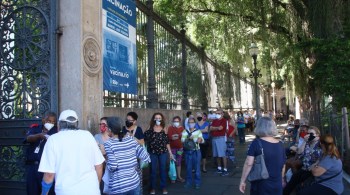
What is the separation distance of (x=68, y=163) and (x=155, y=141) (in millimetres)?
4325

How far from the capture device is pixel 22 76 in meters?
6.66

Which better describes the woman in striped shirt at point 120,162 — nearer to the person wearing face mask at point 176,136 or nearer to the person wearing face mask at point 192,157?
the person wearing face mask at point 192,157

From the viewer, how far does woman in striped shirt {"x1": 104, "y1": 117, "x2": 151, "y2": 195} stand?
462cm

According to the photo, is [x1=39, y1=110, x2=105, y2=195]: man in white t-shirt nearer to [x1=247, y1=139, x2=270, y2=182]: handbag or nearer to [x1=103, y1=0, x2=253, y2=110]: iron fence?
[x1=247, y1=139, x2=270, y2=182]: handbag

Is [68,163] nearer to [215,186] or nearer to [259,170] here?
[259,170]

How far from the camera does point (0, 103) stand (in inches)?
270

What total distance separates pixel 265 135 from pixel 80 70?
3.20 m

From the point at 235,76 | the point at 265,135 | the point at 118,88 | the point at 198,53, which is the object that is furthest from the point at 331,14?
the point at 235,76

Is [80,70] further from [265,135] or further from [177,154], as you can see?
[177,154]

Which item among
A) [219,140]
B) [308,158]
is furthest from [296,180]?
[219,140]

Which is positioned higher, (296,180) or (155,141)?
(155,141)

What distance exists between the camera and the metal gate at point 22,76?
255 inches

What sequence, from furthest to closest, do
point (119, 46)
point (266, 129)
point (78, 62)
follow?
1. point (119, 46)
2. point (78, 62)
3. point (266, 129)

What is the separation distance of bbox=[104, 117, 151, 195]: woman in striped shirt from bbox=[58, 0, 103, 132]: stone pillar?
1.71 meters
